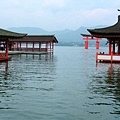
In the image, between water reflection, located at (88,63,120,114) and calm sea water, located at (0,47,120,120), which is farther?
water reflection, located at (88,63,120,114)

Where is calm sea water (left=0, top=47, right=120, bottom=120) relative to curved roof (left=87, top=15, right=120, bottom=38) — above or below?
below

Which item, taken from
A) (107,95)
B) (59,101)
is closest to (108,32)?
(107,95)

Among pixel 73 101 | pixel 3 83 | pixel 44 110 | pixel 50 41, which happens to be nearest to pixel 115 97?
pixel 73 101

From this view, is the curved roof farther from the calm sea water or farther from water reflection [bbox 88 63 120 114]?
the calm sea water

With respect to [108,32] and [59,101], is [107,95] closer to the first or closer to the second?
[59,101]

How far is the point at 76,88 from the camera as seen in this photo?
15.3 metres

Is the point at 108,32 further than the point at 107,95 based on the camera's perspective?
Yes

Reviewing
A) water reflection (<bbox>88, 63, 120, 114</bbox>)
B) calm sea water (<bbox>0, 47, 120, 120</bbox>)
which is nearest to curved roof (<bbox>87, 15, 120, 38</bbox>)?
water reflection (<bbox>88, 63, 120, 114</bbox>)

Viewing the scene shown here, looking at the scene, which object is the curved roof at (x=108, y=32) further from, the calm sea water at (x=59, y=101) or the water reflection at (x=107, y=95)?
the calm sea water at (x=59, y=101)

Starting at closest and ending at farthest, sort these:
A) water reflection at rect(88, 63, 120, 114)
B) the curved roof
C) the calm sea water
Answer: the calm sea water < water reflection at rect(88, 63, 120, 114) < the curved roof

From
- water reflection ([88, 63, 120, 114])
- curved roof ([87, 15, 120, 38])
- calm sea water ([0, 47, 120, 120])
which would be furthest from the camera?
curved roof ([87, 15, 120, 38])

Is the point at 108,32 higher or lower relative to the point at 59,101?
higher

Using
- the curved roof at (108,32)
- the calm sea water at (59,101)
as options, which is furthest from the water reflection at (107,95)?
the curved roof at (108,32)

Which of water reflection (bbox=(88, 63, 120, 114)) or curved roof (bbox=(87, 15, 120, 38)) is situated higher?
curved roof (bbox=(87, 15, 120, 38))
